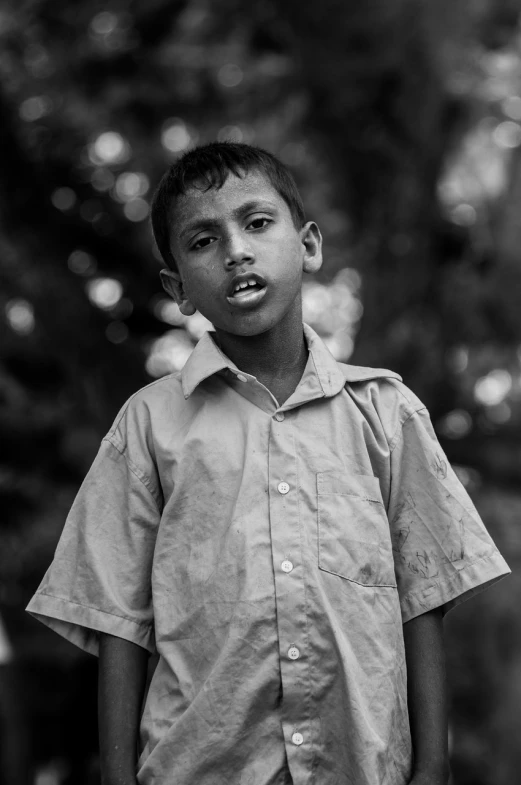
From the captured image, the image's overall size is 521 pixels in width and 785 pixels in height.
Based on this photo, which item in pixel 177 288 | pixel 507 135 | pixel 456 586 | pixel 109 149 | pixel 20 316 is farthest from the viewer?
pixel 507 135

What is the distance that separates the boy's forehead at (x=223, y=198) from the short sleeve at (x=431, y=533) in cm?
47

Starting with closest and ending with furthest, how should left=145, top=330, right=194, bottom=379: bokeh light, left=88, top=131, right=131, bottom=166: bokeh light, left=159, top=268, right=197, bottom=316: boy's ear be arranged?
left=159, top=268, right=197, bottom=316: boy's ear
left=88, top=131, right=131, bottom=166: bokeh light
left=145, top=330, right=194, bottom=379: bokeh light

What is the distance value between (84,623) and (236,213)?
729mm

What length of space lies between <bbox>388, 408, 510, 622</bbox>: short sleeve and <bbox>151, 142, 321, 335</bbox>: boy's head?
1.08ft

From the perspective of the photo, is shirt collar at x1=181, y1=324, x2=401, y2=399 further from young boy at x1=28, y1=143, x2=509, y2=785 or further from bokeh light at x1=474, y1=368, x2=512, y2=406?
bokeh light at x1=474, y1=368, x2=512, y2=406

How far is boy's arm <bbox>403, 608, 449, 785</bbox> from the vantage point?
1362mm

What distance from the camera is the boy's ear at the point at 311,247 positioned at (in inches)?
65.6

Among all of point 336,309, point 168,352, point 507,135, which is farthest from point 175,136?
point 507,135

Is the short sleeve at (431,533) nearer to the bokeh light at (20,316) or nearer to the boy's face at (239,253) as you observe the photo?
the boy's face at (239,253)

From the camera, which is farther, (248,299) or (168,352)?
(168,352)

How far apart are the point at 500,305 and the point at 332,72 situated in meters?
1.61

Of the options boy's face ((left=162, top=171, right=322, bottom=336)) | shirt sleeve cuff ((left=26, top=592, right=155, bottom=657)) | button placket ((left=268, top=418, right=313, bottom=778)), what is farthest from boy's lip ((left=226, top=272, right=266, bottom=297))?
shirt sleeve cuff ((left=26, top=592, right=155, bottom=657))

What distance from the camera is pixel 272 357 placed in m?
1.57

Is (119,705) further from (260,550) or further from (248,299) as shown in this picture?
(248,299)
